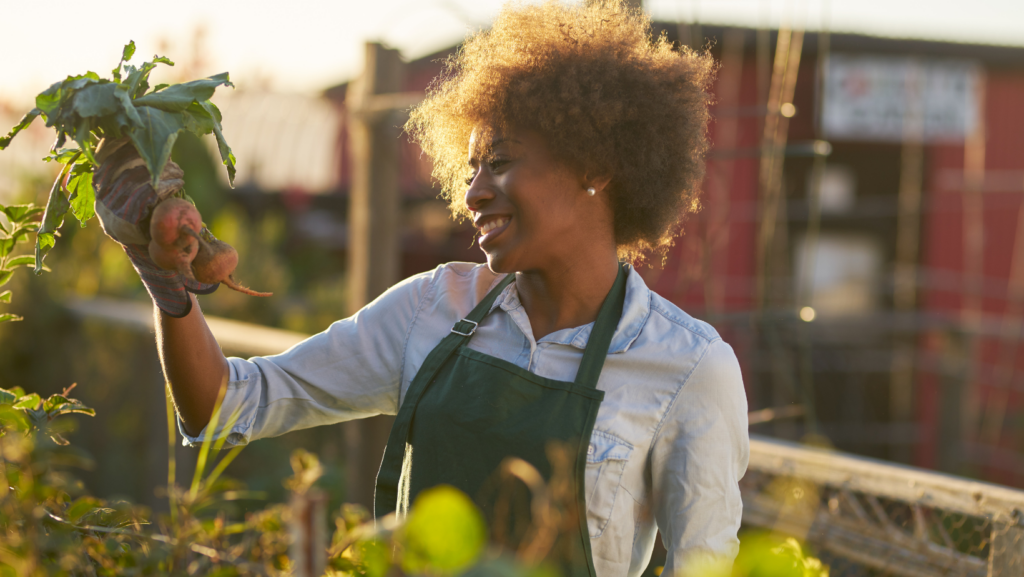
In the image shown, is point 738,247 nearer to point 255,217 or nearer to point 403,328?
point 255,217

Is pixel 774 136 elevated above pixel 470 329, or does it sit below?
above

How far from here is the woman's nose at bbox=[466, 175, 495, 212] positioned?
1651 millimetres

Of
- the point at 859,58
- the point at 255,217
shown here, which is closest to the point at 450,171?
the point at 255,217

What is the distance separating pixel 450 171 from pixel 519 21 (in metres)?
0.40

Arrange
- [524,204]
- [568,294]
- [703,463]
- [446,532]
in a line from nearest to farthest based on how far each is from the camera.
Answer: [446,532] → [703,463] → [524,204] → [568,294]

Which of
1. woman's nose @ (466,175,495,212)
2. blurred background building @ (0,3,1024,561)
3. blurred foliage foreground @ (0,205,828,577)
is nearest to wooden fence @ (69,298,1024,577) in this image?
blurred foliage foreground @ (0,205,828,577)

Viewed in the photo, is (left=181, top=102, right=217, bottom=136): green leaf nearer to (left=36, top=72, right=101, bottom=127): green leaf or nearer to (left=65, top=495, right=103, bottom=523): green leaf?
(left=36, top=72, right=101, bottom=127): green leaf

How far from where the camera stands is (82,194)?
1.38 m

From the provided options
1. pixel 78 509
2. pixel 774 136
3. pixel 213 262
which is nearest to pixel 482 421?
pixel 213 262

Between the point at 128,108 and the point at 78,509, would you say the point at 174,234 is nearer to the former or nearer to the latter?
the point at 128,108

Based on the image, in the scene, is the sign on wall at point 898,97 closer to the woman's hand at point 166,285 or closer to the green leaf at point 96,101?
the woman's hand at point 166,285

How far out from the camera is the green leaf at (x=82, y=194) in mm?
1367

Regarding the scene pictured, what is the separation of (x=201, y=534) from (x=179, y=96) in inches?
23.7

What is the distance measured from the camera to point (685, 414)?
158 cm
